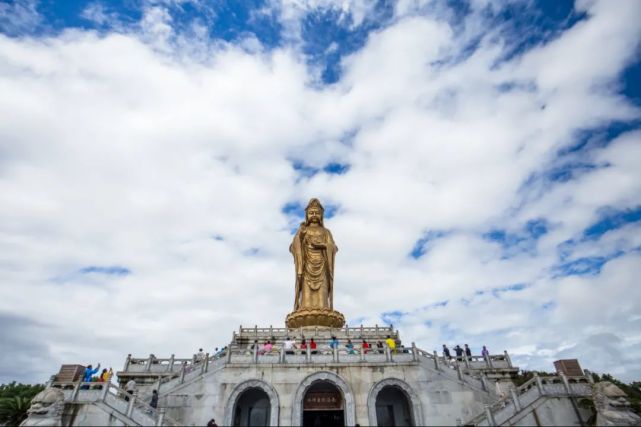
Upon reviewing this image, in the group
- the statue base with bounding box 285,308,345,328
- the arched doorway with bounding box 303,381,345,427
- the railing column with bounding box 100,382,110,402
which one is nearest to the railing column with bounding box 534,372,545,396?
the arched doorway with bounding box 303,381,345,427

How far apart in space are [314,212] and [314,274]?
19.4 feet

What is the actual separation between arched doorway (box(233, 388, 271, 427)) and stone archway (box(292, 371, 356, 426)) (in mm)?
2927

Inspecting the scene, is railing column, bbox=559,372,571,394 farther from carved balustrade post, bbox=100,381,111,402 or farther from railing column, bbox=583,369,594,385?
carved balustrade post, bbox=100,381,111,402

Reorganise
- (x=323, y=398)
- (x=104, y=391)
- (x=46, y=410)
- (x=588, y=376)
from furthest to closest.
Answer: (x=323, y=398) → (x=588, y=376) → (x=104, y=391) → (x=46, y=410)

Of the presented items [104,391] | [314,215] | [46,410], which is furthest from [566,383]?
[314,215]

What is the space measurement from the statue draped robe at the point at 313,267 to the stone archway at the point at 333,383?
9.99 m

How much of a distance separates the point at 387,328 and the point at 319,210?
483 inches

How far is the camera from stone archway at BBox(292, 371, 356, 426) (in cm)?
1683

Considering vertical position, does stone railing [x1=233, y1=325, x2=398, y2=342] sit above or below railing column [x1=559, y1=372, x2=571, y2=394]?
above

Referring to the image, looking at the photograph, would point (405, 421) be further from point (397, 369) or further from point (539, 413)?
point (539, 413)

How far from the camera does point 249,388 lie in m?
17.7

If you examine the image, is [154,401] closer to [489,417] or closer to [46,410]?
[46,410]

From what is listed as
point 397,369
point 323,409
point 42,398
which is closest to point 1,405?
point 42,398

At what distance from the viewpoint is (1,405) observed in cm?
1684
